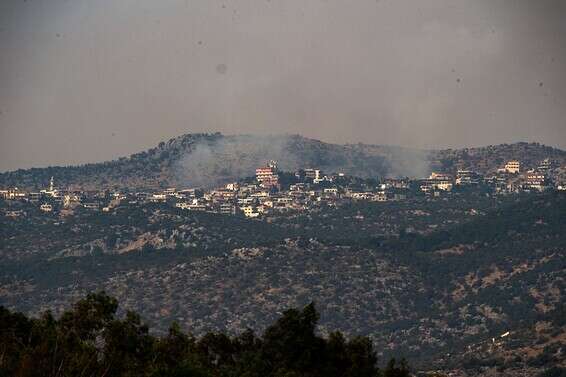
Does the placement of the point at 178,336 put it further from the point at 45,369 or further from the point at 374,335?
the point at 374,335

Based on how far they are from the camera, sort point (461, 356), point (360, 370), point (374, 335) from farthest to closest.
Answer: point (374, 335)
point (461, 356)
point (360, 370)

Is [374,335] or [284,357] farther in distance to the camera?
[374,335]

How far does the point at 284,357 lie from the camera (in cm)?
7794

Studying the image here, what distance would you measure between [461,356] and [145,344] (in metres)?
75.9

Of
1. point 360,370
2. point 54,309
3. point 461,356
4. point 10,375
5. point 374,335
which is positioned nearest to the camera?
point 10,375

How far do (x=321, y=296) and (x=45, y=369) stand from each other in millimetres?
138473

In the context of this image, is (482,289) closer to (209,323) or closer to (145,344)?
(209,323)

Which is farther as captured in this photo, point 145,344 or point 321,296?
point 321,296

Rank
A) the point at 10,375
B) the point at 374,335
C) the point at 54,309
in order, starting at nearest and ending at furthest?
the point at 10,375, the point at 374,335, the point at 54,309

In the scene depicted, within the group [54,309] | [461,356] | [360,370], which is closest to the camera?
[360,370]

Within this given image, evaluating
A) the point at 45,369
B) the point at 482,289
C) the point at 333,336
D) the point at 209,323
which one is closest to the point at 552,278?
the point at 482,289

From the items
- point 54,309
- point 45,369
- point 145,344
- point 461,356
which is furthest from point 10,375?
point 54,309

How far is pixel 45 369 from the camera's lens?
196 feet

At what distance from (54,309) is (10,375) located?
138 metres
